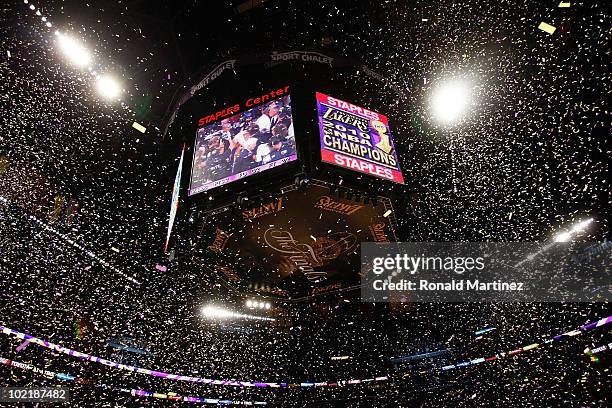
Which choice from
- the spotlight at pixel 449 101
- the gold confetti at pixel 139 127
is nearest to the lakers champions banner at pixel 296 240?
the spotlight at pixel 449 101

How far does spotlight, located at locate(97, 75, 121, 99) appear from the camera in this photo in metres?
5.55

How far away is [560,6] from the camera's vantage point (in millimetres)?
4281

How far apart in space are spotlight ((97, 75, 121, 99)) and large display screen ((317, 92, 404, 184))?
3713 millimetres

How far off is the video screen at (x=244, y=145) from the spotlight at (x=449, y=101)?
2.80 m

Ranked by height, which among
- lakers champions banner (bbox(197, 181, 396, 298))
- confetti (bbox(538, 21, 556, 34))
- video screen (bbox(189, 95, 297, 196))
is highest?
confetti (bbox(538, 21, 556, 34))

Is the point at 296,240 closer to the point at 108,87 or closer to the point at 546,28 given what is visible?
the point at 108,87

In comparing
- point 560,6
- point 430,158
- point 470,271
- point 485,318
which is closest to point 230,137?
point 430,158

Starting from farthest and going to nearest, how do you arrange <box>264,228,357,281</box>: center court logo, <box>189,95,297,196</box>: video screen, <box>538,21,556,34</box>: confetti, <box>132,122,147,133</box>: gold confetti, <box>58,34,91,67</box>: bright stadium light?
<box>132,122,147,133</box>: gold confetti → <box>264,228,357,281</box>: center court logo → <box>58,34,91,67</box>: bright stadium light → <box>538,21,556,34</box>: confetti → <box>189,95,297,196</box>: video screen

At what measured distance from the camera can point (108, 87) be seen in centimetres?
565

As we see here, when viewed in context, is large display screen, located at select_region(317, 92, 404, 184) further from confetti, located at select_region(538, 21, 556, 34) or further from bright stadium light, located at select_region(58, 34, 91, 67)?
bright stadium light, located at select_region(58, 34, 91, 67)

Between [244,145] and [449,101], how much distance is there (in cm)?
369

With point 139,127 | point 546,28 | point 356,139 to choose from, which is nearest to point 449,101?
point 546,28

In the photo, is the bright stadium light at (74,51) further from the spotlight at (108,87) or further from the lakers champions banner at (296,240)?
the lakers champions banner at (296,240)

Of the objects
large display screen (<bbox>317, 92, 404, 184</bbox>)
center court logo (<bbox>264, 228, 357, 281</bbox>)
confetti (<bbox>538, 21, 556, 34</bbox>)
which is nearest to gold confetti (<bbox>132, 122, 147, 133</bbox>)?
center court logo (<bbox>264, 228, 357, 281</bbox>)
